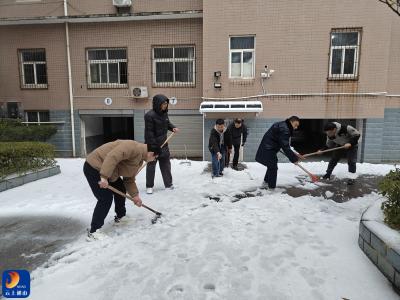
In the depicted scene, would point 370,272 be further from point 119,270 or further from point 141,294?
point 119,270

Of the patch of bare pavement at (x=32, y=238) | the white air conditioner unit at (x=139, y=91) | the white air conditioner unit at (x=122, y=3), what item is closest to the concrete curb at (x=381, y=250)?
the patch of bare pavement at (x=32, y=238)

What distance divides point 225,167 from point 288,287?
5410mm

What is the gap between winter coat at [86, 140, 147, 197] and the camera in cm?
348

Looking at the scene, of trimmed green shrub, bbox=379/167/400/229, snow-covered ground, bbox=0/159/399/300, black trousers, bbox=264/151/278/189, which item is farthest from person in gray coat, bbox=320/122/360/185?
trimmed green shrub, bbox=379/167/400/229

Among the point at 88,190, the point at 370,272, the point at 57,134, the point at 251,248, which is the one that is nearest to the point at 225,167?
the point at 88,190

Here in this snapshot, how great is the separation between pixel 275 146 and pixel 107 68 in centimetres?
798

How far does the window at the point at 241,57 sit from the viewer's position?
9.73m

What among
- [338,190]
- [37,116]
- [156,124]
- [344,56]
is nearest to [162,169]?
[156,124]

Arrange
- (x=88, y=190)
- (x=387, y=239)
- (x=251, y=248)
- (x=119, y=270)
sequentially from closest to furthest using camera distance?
(x=387, y=239) → (x=119, y=270) → (x=251, y=248) → (x=88, y=190)

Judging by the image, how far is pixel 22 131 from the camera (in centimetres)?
1017

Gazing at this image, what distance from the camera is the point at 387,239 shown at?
2.85 m

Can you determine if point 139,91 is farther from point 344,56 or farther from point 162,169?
point 344,56

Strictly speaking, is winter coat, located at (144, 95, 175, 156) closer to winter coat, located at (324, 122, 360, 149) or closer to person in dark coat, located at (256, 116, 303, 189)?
person in dark coat, located at (256, 116, 303, 189)

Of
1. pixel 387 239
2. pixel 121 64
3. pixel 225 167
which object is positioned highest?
pixel 121 64
